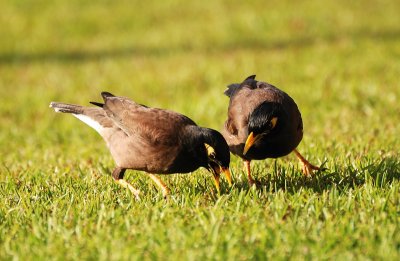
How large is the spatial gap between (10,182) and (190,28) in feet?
36.9

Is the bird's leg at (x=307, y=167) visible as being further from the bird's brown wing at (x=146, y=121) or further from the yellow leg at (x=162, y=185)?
the yellow leg at (x=162, y=185)

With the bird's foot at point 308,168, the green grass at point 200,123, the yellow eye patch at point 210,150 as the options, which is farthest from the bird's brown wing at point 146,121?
the bird's foot at point 308,168

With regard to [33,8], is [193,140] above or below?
below

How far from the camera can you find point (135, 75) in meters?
13.6

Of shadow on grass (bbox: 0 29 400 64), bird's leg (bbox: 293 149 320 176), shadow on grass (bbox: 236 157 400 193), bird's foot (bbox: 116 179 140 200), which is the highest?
shadow on grass (bbox: 0 29 400 64)

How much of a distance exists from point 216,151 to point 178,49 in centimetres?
1001

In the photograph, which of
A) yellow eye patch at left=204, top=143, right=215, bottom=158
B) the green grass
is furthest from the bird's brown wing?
the green grass

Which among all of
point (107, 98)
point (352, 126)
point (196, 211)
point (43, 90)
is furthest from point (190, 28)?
point (196, 211)

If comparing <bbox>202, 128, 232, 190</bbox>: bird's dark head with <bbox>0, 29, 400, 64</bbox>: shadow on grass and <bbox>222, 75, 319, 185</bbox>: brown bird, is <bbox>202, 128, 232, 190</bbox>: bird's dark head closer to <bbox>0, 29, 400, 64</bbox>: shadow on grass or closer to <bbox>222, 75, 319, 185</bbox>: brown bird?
<bbox>222, 75, 319, 185</bbox>: brown bird

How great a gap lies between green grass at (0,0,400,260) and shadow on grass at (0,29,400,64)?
5cm

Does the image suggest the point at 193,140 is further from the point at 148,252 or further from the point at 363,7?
the point at 363,7

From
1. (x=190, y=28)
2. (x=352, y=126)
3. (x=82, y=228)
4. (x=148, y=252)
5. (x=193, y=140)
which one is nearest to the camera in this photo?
(x=148, y=252)

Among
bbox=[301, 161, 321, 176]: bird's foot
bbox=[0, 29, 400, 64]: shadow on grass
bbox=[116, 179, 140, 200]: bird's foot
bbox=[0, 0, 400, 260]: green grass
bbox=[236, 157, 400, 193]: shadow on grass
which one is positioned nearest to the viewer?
bbox=[0, 0, 400, 260]: green grass

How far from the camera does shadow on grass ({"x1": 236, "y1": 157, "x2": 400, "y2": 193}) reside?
5719mm
